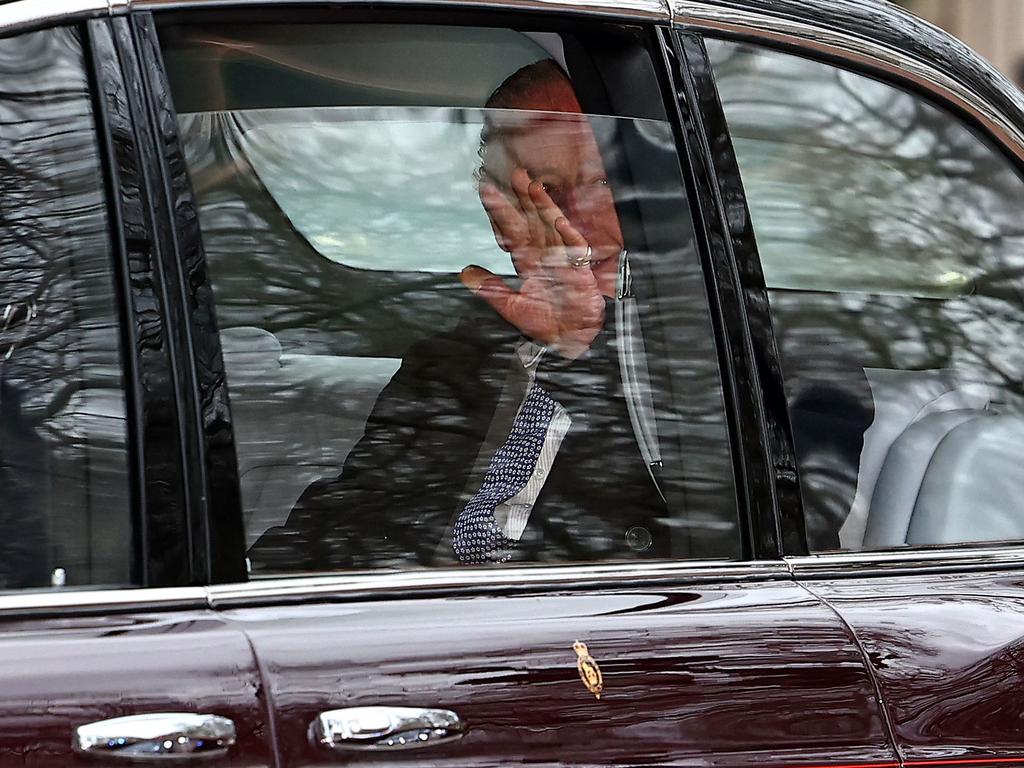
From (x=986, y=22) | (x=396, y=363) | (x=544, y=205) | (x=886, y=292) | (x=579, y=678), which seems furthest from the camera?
(x=986, y=22)

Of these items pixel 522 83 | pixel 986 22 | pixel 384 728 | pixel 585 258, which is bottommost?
pixel 384 728

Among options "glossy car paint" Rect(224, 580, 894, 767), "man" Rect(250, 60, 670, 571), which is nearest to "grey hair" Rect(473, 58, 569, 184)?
"man" Rect(250, 60, 670, 571)

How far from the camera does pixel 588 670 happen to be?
5.19ft

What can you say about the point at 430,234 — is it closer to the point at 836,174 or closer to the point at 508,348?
the point at 508,348

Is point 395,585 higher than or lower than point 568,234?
lower

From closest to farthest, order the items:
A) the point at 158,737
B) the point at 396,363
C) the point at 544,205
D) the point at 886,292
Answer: the point at 158,737 → the point at 396,363 → the point at 544,205 → the point at 886,292

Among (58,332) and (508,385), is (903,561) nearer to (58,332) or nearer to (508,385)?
(508,385)

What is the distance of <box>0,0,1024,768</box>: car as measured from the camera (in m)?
1.54

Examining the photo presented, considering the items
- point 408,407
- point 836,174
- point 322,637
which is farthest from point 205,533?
point 836,174

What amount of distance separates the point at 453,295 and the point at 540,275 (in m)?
0.12

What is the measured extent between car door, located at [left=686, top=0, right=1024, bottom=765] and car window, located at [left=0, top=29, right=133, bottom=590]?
2.49 ft

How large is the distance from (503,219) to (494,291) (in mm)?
97

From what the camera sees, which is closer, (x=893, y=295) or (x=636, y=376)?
(x=636, y=376)

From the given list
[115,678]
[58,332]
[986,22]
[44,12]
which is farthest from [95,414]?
[986,22]
